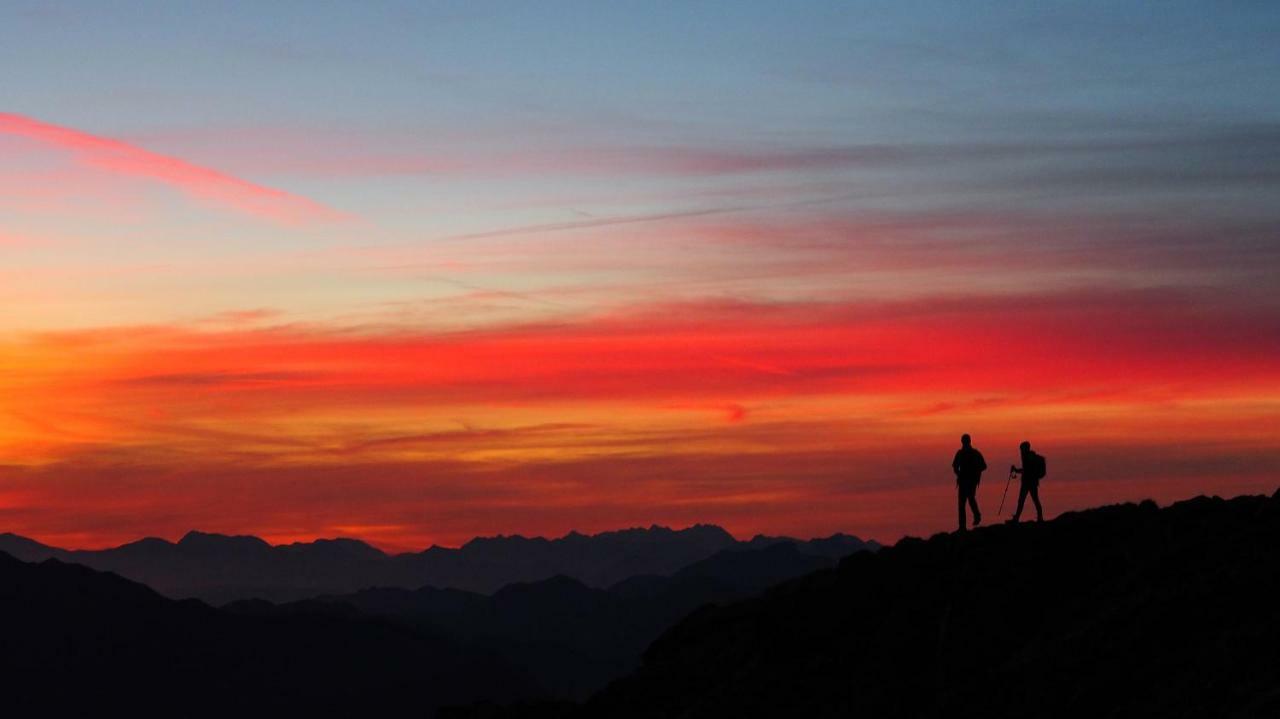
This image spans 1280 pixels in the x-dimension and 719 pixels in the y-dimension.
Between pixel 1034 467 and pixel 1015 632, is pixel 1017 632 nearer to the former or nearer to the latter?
pixel 1015 632

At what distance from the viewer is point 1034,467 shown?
40625 millimetres

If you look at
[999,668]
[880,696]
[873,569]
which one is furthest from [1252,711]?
[873,569]

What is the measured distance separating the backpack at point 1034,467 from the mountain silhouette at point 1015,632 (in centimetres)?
157

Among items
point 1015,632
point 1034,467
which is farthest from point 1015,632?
point 1034,467

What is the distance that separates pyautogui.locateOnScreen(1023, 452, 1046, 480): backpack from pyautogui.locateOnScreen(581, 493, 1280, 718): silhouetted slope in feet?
5.12

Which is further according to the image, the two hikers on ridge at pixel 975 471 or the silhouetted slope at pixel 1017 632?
the two hikers on ridge at pixel 975 471

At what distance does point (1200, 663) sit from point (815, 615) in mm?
13794

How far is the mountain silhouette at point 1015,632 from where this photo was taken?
3155 centimetres

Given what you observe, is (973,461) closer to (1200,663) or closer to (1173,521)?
(1173,521)

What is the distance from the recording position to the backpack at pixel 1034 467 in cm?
4047

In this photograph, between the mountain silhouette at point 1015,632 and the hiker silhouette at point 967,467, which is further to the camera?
the hiker silhouette at point 967,467

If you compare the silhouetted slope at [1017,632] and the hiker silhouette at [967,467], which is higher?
the hiker silhouette at [967,467]

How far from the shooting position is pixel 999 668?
35156 mm

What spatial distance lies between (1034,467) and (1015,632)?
5597mm
